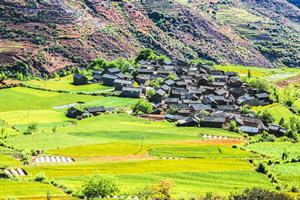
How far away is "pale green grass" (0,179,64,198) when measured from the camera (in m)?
51.2

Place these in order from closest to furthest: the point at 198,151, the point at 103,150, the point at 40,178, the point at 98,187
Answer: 1. the point at 98,187
2. the point at 40,178
3. the point at 103,150
4. the point at 198,151

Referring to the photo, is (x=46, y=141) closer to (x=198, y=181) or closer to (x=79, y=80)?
(x=198, y=181)

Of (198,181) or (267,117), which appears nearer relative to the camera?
(198,181)

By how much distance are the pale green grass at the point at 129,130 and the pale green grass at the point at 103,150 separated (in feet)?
20.9

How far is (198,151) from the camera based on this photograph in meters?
84.8

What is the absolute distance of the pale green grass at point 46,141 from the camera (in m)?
80.1

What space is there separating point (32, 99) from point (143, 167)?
76.6m

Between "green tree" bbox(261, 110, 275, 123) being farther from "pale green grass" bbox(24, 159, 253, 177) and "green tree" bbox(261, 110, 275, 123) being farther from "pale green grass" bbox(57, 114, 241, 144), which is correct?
"pale green grass" bbox(24, 159, 253, 177)

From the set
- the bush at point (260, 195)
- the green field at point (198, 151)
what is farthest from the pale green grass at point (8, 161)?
the bush at point (260, 195)

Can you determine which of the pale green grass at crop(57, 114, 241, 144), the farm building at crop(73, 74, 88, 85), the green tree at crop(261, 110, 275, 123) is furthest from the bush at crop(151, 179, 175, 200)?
the farm building at crop(73, 74, 88, 85)

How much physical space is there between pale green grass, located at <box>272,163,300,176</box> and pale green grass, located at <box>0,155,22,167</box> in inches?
1930

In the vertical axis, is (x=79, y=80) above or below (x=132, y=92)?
below

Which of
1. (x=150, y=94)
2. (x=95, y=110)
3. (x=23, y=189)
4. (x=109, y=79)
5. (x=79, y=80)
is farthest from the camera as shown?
(x=79, y=80)

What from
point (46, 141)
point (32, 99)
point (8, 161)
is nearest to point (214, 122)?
point (46, 141)
